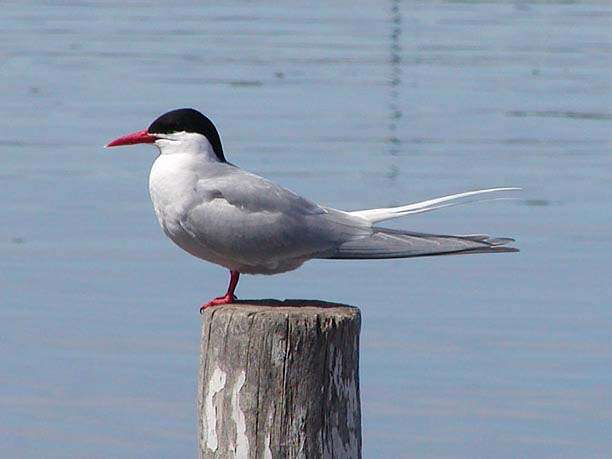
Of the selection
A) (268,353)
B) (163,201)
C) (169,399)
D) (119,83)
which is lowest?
(169,399)

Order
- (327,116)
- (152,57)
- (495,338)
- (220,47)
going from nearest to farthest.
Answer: (495,338)
(327,116)
(152,57)
(220,47)

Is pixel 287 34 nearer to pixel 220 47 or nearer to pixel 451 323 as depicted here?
pixel 220 47

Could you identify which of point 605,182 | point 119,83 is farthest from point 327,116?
point 605,182

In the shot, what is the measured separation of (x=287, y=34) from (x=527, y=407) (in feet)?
58.8

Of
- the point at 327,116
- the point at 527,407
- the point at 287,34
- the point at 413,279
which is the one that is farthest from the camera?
the point at 287,34

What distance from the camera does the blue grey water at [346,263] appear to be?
8562mm

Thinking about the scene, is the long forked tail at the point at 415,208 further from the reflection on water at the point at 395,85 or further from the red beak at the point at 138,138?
the reflection on water at the point at 395,85

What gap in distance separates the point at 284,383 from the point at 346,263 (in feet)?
20.1

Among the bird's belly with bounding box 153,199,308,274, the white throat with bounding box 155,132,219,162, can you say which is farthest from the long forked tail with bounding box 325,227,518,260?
the white throat with bounding box 155,132,219,162

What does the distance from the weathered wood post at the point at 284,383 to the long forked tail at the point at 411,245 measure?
867 millimetres

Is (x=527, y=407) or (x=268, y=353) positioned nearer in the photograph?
(x=268, y=353)

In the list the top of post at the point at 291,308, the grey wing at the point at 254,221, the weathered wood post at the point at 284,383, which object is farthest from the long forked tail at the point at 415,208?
the weathered wood post at the point at 284,383

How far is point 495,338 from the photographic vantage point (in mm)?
9547

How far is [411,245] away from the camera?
584cm
